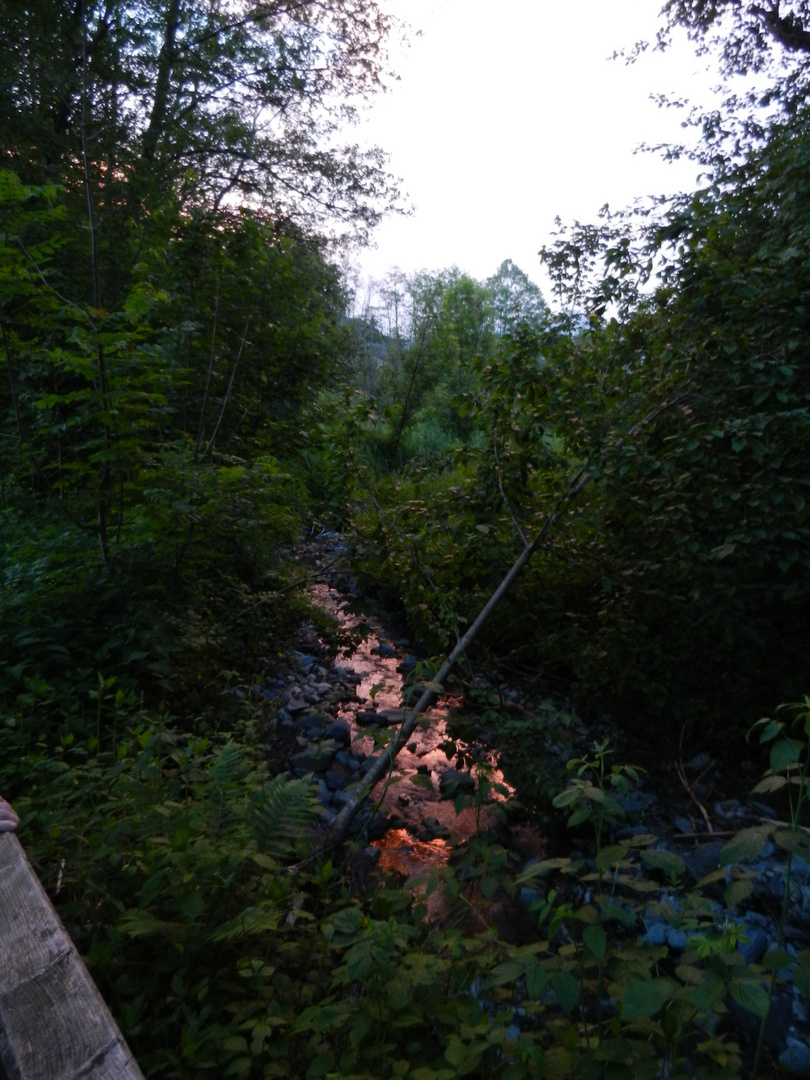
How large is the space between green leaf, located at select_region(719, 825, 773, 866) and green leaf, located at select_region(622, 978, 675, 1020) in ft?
0.87

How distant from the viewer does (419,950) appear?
1.96 metres

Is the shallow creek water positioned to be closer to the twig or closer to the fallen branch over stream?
the fallen branch over stream

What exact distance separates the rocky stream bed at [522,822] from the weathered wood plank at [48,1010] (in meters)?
1.30

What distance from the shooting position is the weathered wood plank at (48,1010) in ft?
3.56

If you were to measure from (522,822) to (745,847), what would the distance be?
2.47 metres

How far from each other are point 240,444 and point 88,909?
4035mm

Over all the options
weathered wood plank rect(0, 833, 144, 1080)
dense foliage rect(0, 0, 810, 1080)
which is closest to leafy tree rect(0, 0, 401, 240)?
dense foliage rect(0, 0, 810, 1080)

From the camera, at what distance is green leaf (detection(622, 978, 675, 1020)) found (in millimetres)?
1238

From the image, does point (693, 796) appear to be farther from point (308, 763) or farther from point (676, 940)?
point (308, 763)

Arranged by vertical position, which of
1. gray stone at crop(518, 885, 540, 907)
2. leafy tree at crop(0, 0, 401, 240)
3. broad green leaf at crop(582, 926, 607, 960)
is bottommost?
gray stone at crop(518, 885, 540, 907)

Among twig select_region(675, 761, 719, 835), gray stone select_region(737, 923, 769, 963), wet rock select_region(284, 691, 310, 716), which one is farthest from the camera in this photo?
wet rock select_region(284, 691, 310, 716)

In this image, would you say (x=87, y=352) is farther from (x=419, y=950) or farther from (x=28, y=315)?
(x=419, y=950)

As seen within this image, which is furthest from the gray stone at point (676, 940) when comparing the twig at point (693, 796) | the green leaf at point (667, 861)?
the green leaf at point (667, 861)

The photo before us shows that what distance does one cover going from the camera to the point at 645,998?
1265 mm
